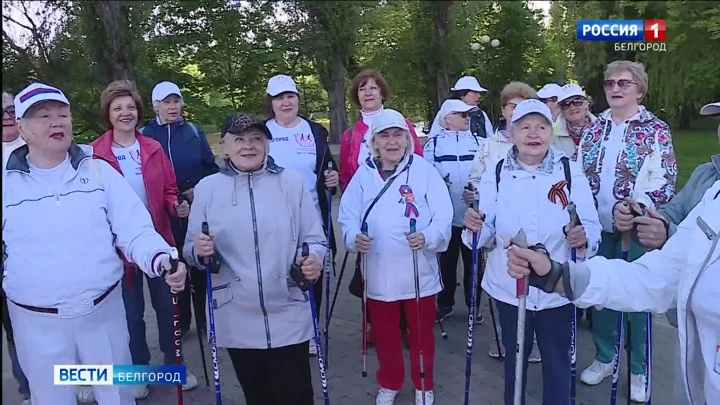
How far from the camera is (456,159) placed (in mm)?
5055

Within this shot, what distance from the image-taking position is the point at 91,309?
2.76m

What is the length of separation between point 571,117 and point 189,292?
342 centimetres

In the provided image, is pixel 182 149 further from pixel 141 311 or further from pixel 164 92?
pixel 141 311

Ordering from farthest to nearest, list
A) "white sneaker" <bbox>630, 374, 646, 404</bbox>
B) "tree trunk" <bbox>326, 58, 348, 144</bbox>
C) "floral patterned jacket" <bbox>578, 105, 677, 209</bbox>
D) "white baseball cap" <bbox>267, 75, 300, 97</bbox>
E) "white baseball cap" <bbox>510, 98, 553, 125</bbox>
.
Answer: "tree trunk" <bbox>326, 58, 348, 144</bbox> < "white baseball cap" <bbox>267, 75, 300, 97</bbox> < "white sneaker" <bbox>630, 374, 646, 404</bbox> < "floral patterned jacket" <bbox>578, 105, 677, 209</bbox> < "white baseball cap" <bbox>510, 98, 553, 125</bbox>

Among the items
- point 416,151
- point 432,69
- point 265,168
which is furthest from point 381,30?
point 265,168

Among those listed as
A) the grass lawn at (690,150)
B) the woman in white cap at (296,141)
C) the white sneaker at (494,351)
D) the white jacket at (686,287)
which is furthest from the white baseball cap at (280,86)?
the grass lawn at (690,150)

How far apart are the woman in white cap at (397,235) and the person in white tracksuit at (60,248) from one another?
4.35 feet

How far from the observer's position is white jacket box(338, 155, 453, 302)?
3.70 meters

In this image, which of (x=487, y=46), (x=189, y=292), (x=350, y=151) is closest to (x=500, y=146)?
(x=350, y=151)

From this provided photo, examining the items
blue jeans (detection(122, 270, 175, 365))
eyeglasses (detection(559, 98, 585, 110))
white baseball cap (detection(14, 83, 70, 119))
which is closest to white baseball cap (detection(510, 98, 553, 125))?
eyeglasses (detection(559, 98, 585, 110))

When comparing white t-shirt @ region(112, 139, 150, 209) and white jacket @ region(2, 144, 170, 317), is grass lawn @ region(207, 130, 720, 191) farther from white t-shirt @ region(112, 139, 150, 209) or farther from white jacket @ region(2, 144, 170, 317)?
white jacket @ region(2, 144, 170, 317)

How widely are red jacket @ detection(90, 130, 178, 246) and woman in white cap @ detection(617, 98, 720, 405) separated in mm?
2812

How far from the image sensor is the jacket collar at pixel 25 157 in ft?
8.91

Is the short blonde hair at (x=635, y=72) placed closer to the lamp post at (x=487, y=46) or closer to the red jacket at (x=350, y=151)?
the red jacket at (x=350, y=151)
